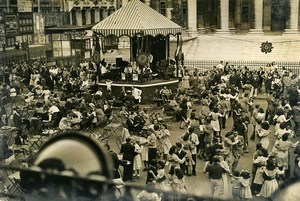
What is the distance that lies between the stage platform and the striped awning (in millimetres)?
2610

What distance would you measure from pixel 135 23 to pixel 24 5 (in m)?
34.1

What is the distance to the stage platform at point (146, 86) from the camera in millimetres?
25703

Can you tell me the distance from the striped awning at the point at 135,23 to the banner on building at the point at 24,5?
31383mm

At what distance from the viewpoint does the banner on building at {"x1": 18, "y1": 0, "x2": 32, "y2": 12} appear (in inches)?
2184

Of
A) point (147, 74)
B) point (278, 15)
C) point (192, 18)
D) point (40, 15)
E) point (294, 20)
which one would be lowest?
point (147, 74)

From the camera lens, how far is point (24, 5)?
56.4 metres

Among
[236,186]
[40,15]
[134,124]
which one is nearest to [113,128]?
[134,124]

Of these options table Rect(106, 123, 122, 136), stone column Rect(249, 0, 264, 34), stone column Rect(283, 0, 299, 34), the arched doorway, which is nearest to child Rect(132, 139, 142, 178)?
table Rect(106, 123, 122, 136)

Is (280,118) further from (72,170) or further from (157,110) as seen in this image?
(72,170)

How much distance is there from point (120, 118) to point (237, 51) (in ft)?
73.7

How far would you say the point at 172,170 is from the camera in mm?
11461

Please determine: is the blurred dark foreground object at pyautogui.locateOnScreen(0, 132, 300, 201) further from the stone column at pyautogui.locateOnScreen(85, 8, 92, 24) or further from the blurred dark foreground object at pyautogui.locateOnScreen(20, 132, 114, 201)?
the stone column at pyautogui.locateOnScreen(85, 8, 92, 24)

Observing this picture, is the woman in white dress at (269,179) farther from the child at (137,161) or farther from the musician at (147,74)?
the musician at (147,74)

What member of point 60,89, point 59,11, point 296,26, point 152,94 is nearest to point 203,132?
point 152,94
